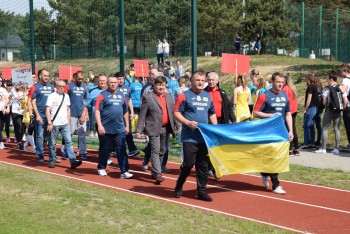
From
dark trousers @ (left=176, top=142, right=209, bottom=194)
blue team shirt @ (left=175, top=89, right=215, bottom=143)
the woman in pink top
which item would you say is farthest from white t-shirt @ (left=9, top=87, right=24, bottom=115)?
dark trousers @ (left=176, top=142, right=209, bottom=194)

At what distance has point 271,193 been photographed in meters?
10.1

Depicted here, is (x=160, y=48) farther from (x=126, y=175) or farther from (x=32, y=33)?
(x=32, y=33)

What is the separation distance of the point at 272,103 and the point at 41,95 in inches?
222

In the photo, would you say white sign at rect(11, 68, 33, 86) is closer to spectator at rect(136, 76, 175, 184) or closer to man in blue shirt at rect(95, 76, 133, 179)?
man in blue shirt at rect(95, 76, 133, 179)

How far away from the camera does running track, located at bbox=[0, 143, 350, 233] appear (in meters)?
8.23

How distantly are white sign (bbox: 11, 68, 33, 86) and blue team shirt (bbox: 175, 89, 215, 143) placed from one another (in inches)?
293

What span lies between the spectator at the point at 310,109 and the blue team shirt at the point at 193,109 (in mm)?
6035

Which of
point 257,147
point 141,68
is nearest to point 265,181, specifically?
point 257,147

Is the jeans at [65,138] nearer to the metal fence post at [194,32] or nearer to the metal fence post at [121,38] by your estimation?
the metal fence post at [194,32]

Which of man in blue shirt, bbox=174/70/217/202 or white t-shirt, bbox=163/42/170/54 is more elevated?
white t-shirt, bbox=163/42/170/54

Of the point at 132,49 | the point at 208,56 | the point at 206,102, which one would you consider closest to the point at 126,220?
the point at 206,102

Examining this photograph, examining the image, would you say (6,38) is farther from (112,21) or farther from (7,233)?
(7,233)

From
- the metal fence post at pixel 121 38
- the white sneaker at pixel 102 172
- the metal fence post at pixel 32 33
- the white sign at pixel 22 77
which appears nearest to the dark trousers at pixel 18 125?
the white sign at pixel 22 77

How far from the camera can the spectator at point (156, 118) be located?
1084 centimetres
